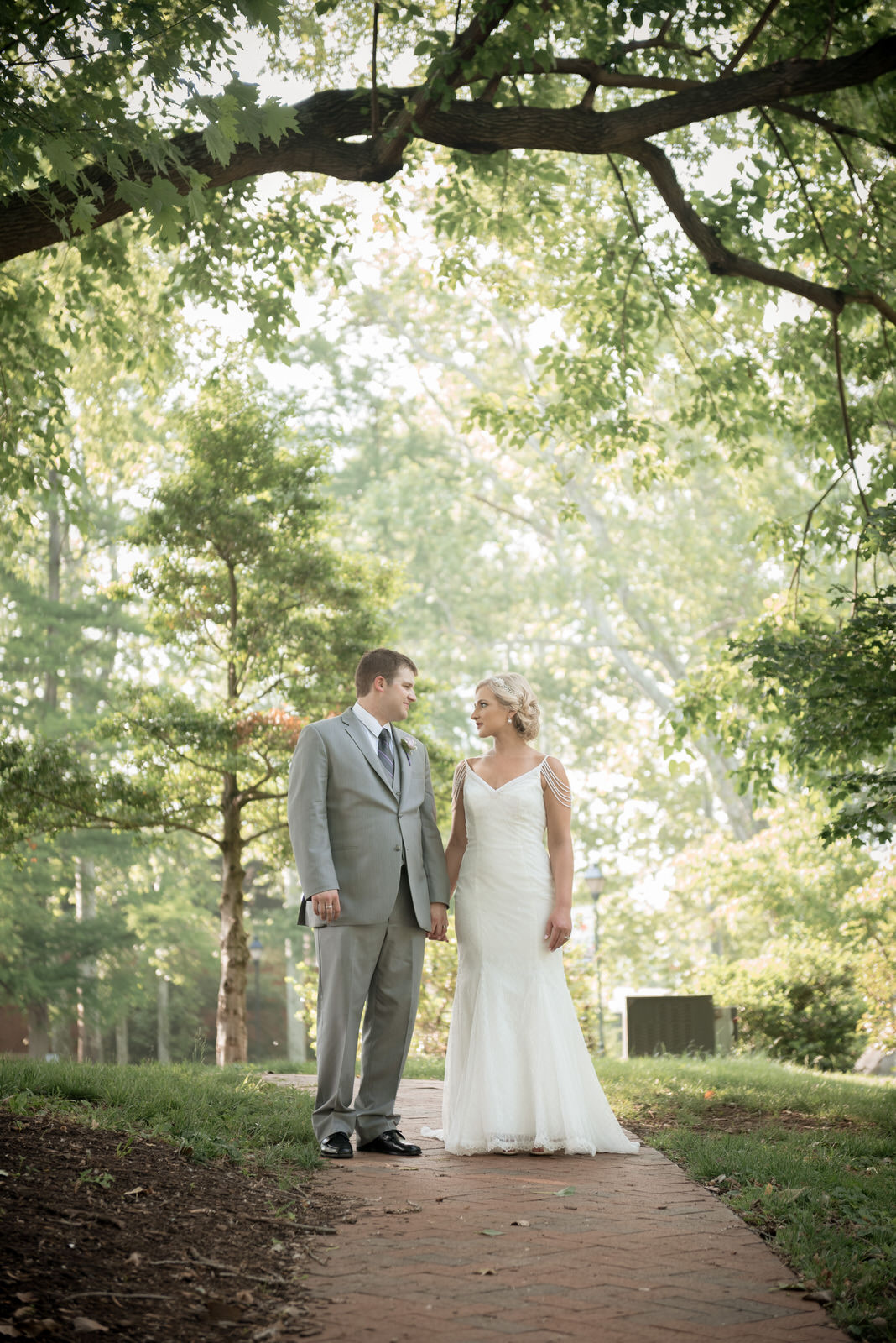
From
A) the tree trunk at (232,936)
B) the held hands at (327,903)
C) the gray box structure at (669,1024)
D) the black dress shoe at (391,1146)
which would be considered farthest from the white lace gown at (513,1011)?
the gray box structure at (669,1024)

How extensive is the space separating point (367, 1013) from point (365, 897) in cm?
65

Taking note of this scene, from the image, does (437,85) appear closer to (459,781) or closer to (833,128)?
(833,128)

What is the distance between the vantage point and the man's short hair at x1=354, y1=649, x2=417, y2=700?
573 cm

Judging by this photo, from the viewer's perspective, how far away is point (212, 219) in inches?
335

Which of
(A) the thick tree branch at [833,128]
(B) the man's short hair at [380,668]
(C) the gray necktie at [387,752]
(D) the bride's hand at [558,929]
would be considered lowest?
(D) the bride's hand at [558,929]

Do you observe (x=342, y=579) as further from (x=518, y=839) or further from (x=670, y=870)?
(x=670, y=870)

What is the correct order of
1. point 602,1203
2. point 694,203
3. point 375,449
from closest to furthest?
1. point 602,1203
2. point 694,203
3. point 375,449

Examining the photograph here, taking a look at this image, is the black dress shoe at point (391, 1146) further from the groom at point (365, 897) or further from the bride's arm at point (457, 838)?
the bride's arm at point (457, 838)

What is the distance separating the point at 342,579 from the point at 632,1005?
5432mm

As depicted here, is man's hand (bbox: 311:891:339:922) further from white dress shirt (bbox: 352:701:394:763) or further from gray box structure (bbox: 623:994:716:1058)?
gray box structure (bbox: 623:994:716:1058)

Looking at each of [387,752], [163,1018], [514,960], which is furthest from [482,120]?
[163,1018]

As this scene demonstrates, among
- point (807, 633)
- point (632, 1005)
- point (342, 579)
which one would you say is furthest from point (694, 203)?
point (632, 1005)

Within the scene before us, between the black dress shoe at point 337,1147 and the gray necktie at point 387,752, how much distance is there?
163 centimetres

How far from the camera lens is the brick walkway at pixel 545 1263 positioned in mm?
2996
